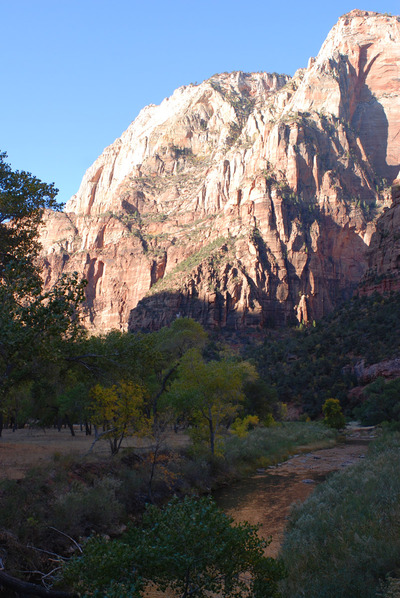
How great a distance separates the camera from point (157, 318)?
4306 inches

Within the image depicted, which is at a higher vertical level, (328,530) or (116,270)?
(116,270)

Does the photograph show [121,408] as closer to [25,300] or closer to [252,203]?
[25,300]

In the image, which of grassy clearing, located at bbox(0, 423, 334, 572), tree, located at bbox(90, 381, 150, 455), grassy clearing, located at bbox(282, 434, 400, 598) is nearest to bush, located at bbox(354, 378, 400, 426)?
grassy clearing, located at bbox(0, 423, 334, 572)

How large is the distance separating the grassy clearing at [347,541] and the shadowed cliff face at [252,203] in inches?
3403

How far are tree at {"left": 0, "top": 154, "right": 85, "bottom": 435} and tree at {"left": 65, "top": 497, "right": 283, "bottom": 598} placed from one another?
5206 millimetres

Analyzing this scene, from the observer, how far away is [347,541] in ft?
34.3

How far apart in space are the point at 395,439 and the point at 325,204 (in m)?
102

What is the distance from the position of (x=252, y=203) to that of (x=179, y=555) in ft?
378

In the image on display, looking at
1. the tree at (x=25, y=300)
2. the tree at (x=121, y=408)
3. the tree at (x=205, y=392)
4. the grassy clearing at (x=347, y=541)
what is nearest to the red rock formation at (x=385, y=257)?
the tree at (x=205, y=392)

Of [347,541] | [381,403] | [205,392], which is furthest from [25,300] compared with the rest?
[381,403]

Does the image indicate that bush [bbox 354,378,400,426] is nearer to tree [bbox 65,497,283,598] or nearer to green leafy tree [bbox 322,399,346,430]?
green leafy tree [bbox 322,399,346,430]

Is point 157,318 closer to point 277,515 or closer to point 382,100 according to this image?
point 277,515

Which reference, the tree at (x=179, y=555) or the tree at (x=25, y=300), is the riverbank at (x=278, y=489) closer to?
the tree at (x=179, y=555)

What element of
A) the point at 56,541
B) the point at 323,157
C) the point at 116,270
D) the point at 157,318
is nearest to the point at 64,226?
the point at 116,270
